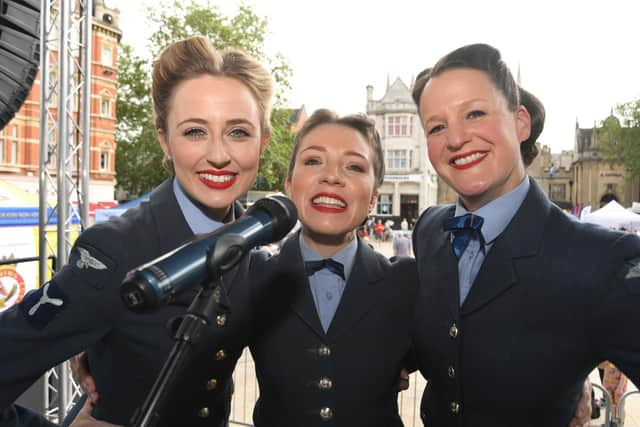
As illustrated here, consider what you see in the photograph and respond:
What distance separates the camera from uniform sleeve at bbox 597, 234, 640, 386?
1589 millimetres

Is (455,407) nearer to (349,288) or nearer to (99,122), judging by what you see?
(349,288)

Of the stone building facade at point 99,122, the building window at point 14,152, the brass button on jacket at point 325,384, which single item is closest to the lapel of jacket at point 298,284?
the brass button on jacket at point 325,384

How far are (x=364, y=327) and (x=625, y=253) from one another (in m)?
1.05

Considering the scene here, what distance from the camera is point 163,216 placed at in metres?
1.91

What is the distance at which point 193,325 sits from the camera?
1.16 m

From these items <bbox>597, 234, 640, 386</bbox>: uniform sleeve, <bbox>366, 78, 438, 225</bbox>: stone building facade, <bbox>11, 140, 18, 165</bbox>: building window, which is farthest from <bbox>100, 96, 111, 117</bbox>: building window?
<bbox>597, 234, 640, 386</bbox>: uniform sleeve

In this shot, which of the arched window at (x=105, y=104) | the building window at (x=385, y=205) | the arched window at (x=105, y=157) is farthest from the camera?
the building window at (x=385, y=205)

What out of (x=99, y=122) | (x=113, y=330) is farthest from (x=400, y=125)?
(x=113, y=330)

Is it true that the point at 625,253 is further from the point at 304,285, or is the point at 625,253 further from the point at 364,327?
the point at 304,285

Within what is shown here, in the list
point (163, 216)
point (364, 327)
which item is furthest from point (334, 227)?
point (163, 216)

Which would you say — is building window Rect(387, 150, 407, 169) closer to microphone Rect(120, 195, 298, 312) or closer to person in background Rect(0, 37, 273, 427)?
person in background Rect(0, 37, 273, 427)

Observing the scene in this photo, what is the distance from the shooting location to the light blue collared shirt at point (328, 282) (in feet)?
7.42

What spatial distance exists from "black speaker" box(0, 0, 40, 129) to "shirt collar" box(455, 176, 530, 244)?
14.9 ft

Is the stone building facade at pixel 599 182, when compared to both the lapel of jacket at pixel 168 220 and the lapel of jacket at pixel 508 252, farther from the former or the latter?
the lapel of jacket at pixel 168 220
